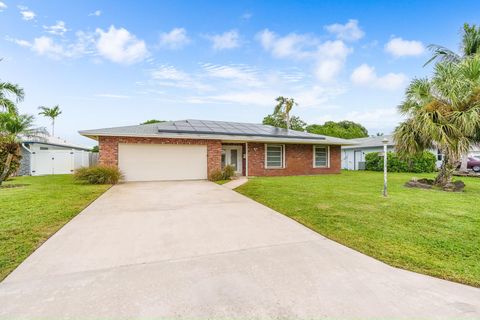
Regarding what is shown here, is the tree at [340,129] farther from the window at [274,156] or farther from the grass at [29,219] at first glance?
Result: the grass at [29,219]

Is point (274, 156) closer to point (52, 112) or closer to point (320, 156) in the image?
point (320, 156)

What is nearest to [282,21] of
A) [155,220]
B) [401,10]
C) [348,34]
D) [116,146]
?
[348,34]

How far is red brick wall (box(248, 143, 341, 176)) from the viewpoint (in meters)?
14.6

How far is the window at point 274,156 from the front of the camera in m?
15.0

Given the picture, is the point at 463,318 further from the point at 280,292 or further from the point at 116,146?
the point at 116,146

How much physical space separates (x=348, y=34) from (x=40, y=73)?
56.7ft

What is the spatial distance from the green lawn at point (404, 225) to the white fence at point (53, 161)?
15.8 m

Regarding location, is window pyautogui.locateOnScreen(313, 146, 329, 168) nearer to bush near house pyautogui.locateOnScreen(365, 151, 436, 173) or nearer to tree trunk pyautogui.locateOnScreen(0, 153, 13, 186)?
bush near house pyautogui.locateOnScreen(365, 151, 436, 173)

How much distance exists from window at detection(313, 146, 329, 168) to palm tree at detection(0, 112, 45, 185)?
16344 mm

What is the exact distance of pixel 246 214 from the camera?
220 inches

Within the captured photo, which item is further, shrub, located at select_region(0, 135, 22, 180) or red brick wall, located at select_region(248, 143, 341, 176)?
red brick wall, located at select_region(248, 143, 341, 176)

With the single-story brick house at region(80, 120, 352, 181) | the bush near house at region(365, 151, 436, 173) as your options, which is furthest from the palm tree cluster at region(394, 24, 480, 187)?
the bush near house at region(365, 151, 436, 173)

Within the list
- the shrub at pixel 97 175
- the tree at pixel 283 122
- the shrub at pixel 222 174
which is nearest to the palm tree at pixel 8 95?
the shrub at pixel 97 175

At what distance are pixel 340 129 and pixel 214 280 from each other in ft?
142
